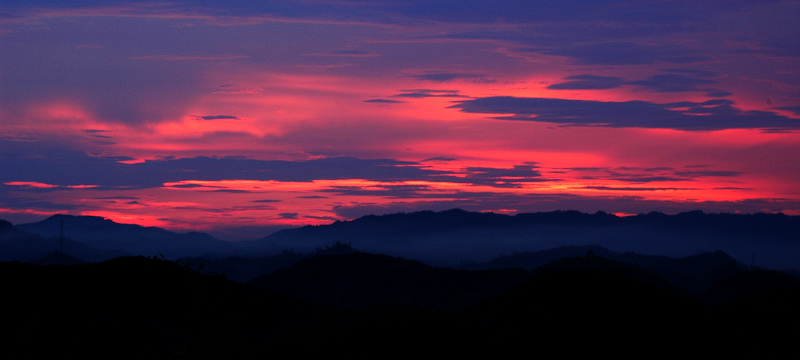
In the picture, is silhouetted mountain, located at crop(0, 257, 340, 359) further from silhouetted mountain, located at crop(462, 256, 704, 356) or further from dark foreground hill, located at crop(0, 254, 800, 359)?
silhouetted mountain, located at crop(462, 256, 704, 356)

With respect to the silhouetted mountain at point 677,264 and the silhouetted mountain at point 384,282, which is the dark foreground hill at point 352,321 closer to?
the silhouetted mountain at point 384,282

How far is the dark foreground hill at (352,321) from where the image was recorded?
2219 cm

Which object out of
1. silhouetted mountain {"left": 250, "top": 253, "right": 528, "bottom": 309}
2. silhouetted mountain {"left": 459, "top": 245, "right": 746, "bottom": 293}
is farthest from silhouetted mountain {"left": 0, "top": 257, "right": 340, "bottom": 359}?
silhouetted mountain {"left": 459, "top": 245, "right": 746, "bottom": 293}

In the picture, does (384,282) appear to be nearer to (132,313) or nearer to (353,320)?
(132,313)

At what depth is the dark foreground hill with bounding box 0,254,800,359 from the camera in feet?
72.8

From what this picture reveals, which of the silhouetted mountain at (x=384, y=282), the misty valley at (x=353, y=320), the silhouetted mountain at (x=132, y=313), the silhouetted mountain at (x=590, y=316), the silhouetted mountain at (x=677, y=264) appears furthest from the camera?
the silhouetted mountain at (x=677, y=264)

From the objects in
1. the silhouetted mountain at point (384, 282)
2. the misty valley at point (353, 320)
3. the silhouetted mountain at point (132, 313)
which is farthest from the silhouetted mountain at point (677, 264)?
the silhouetted mountain at point (132, 313)

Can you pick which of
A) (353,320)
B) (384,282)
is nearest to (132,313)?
(353,320)

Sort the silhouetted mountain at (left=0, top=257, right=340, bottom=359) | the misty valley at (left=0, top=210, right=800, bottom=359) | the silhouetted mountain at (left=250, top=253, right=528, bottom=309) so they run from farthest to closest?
1. the silhouetted mountain at (left=250, top=253, right=528, bottom=309)
2. the silhouetted mountain at (left=0, top=257, right=340, bottom=359)
3. the misty valley at (left=0, top=210, right=800, bottom=359)

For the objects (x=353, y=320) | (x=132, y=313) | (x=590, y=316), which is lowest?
(x=132, y=313)

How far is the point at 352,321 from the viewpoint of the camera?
31.3 m

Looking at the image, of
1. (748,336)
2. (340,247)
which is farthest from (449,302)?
(340,247)

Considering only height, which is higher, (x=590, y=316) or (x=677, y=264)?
(x=590, y=316)

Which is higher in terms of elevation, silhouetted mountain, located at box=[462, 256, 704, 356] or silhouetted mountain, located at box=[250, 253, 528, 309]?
silhouetted mountain, located at box=[462, 256, 704, 356]
